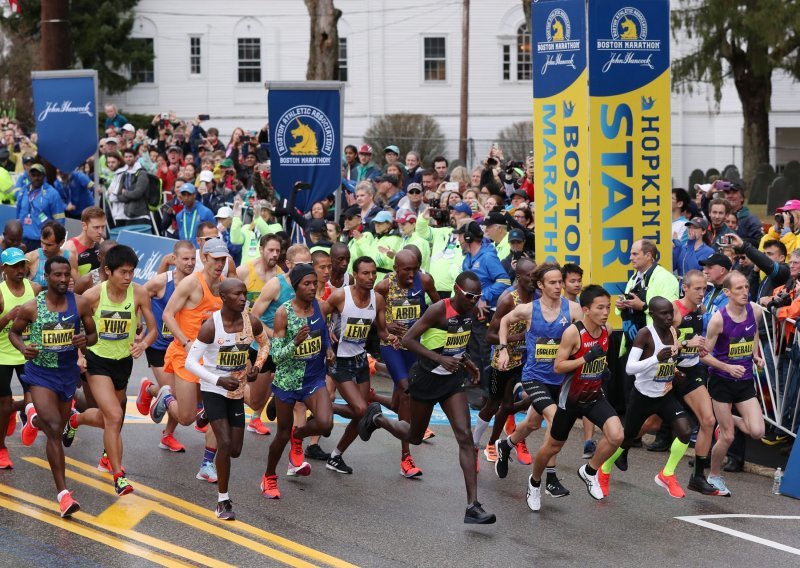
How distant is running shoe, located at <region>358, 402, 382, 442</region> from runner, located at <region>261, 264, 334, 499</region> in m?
0.44

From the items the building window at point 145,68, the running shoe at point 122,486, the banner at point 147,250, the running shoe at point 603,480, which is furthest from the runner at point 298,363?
the building window at point 145,68

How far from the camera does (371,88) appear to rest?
4516 centimetres

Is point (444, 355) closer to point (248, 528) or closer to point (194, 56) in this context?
point (248, 528)

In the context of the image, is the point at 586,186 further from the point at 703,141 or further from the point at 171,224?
the point at 703,141

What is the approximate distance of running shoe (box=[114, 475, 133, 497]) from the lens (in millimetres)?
9578

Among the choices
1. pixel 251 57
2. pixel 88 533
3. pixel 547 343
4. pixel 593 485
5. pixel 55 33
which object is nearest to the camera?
pixel 88 533

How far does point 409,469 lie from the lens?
35.3 feet

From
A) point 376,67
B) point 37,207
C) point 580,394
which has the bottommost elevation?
point 580,394

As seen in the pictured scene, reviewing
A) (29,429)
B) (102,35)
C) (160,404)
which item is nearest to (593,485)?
(160,404)

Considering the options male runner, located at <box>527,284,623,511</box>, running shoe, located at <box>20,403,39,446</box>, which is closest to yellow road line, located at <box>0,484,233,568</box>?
running shoe, located at <box>20,403,39,446</box>

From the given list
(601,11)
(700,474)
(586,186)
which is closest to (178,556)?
(700,474)

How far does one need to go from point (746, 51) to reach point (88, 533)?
2788 cm

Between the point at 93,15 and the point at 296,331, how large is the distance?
38.1 metres

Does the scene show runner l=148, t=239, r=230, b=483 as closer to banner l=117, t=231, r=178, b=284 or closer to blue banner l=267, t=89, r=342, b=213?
blue banner l=267, t=89, r=342, b=213
